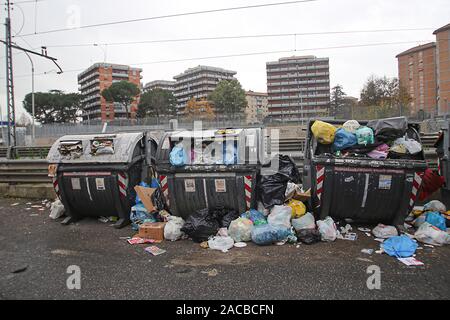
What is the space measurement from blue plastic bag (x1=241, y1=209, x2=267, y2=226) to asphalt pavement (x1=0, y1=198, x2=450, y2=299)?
0.50 metres

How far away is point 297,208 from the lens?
4.83m

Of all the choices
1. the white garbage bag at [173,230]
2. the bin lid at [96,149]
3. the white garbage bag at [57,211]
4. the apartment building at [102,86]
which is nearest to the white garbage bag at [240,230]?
the white garbage bag at [173,230]

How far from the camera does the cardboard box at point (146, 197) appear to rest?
520 centimetres

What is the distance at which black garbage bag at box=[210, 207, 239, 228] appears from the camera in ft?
15.5

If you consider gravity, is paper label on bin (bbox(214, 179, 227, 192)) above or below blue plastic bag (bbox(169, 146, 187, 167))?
below

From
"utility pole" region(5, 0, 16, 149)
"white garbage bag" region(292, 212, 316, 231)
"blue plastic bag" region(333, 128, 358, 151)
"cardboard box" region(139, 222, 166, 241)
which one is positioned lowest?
"cardboard box" region(139, 222, 166, 241)

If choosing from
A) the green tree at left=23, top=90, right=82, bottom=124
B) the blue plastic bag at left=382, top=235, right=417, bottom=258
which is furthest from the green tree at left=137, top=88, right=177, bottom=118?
the blue plastic bag at left=382, top=235, right=417, bottom=258

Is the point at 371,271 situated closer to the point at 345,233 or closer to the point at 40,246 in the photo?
the point at 345,233

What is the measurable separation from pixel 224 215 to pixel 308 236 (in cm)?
129

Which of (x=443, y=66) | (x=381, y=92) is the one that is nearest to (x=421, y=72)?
(x=443, y=66)

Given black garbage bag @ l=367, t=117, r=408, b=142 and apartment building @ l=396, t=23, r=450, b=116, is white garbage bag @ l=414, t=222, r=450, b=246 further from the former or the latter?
Answer: apartment building @ l=396, t=23, r=450, b=116
